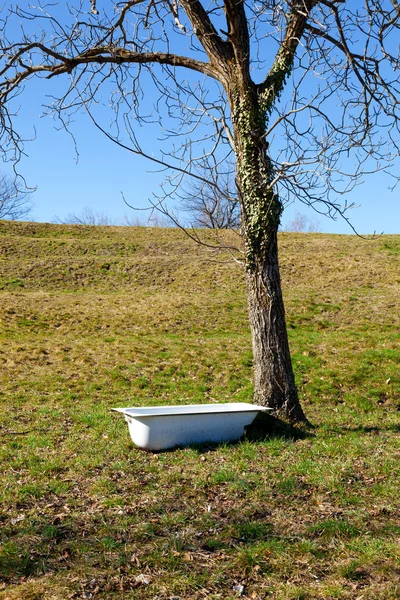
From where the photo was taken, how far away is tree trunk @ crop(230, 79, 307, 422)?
821 centimetres

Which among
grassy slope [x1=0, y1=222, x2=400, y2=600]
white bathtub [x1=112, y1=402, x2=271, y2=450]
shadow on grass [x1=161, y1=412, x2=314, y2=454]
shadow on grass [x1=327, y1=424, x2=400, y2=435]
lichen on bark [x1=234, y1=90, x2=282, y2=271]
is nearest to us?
grassy slope [x1=0, y1=222, x2=400, y2=600]

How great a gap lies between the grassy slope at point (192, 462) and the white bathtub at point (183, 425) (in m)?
0.22

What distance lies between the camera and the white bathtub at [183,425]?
7.18 metres

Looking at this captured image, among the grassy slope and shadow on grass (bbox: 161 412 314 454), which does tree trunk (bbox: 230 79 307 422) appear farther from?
the grassy slope

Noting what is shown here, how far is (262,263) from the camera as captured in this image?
8242 mm

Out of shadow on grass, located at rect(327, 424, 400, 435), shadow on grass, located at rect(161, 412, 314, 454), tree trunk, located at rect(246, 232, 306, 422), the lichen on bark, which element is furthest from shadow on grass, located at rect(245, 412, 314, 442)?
the lichen on bark

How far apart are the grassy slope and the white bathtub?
0.72ft

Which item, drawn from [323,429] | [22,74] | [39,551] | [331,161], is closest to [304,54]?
[331,161]

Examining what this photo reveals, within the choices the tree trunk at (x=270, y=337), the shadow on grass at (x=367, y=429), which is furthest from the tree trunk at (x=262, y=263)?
the shadow on grass at (x=367, y=429)

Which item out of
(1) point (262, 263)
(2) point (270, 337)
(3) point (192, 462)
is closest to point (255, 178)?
(1) point (262, 263)

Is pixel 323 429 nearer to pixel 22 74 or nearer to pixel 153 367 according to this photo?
pixel 153 367

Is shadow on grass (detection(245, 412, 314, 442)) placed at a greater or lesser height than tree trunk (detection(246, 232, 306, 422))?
lesser

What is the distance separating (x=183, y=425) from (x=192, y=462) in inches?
24.6

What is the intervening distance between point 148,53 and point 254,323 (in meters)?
A: 4.42
